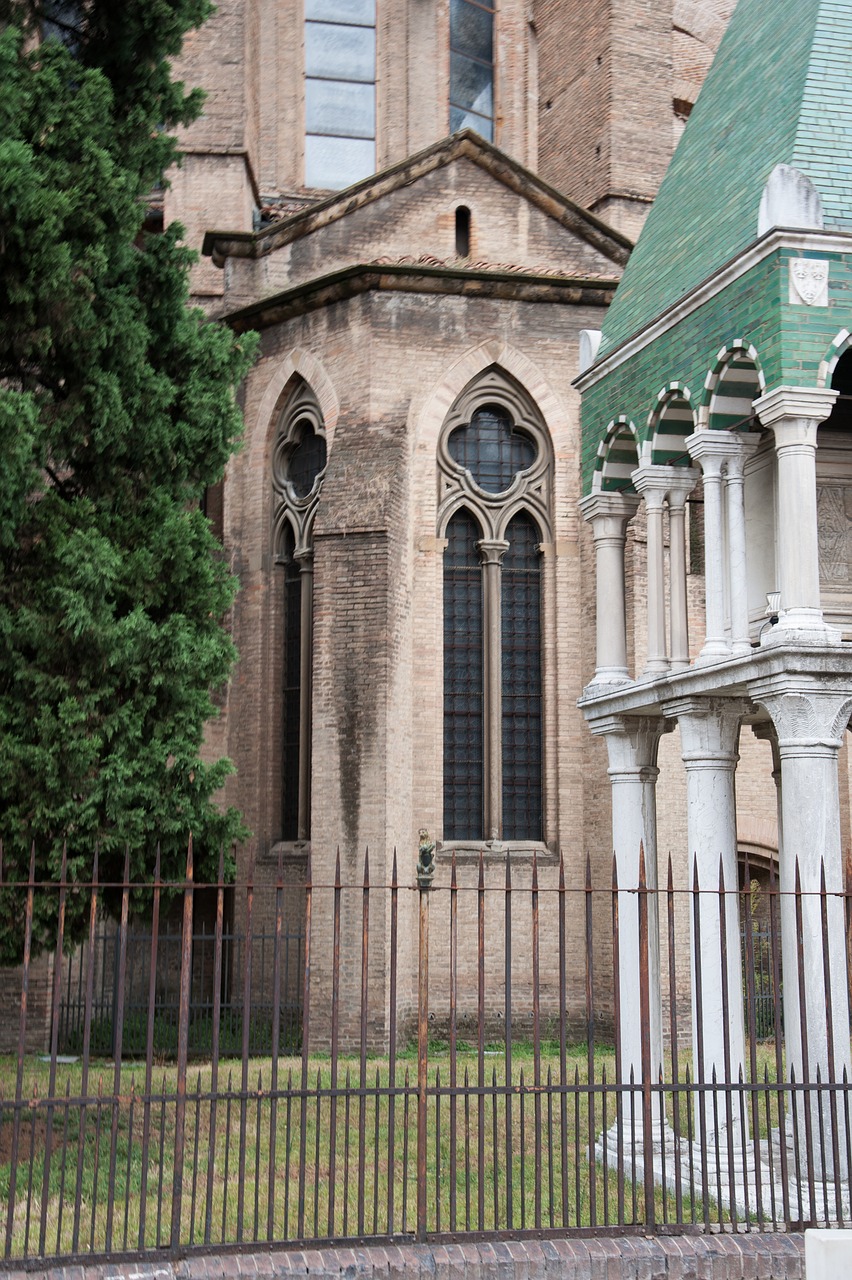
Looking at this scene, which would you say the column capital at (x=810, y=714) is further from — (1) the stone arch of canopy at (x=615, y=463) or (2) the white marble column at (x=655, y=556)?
(1) the stone arch of canopy at (x=615, y=463)

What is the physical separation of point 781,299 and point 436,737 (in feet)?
30.6

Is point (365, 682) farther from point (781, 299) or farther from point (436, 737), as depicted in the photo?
point (781, 299)

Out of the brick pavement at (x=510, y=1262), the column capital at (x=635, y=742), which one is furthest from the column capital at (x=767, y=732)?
the brick pavement at (x=510, y=1262)

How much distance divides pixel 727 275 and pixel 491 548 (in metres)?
8.88

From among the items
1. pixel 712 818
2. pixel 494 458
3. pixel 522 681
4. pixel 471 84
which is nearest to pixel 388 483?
pixel 494 458

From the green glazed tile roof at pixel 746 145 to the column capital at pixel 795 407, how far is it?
40.9 inches

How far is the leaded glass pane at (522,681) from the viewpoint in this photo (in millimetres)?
17719

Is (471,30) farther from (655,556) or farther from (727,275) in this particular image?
(727,275)

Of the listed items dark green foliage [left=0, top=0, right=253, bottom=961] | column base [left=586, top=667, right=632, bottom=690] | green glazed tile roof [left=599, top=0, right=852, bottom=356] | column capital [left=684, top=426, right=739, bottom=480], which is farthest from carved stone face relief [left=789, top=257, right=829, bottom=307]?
dark green foliage [left=0, top=0, right=253, bottom=961]

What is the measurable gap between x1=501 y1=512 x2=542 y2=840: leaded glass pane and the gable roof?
4.09 m

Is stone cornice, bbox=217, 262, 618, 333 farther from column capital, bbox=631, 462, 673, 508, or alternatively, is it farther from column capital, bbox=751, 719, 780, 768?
column capital, bbox=751, 719, 780, 768

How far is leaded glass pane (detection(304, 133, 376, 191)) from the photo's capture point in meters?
24.0

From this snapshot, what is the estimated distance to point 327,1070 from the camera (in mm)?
13922

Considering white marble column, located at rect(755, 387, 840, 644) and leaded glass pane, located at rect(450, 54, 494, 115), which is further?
leaded glass pane, located at rect(450, 54, 494, 115)
